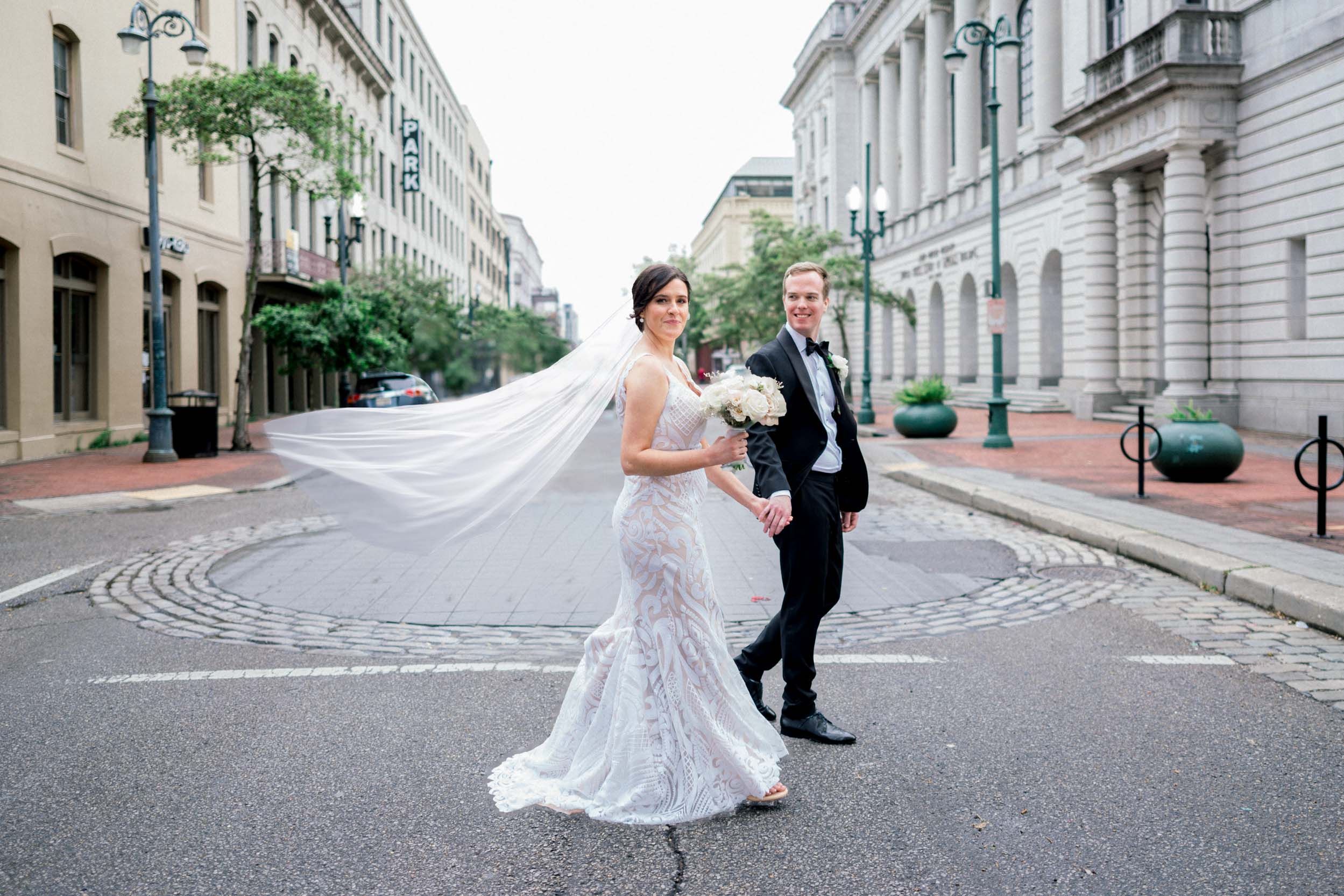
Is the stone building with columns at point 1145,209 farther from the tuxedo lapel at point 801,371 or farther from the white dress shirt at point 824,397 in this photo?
the tuxedo lapel at point 801,371

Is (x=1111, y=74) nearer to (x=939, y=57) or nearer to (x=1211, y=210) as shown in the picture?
(x=1211, y=210)

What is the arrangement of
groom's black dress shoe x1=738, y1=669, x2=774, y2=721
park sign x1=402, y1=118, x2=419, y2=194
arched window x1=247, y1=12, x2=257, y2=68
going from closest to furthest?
1. groom's black dress shoe x1=738, y1=669, x2=774, y2=721
2. arched window x1=247, y1=12, x2=257, y2=68
3. park sign x1=402, y1=118, x2=419, y2=194

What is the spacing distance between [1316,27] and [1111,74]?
18.4 feet

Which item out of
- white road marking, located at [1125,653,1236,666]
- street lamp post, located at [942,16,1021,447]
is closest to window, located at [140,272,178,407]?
street lamp post, located at [942,16,1021,447]

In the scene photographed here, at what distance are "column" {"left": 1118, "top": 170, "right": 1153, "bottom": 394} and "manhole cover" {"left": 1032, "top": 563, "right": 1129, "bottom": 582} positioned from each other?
21.4 metres

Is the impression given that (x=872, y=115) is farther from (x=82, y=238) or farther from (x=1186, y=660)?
(x=1186, y=660)

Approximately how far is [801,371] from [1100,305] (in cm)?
2667

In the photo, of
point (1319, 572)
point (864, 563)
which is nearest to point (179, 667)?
point (864, 563)

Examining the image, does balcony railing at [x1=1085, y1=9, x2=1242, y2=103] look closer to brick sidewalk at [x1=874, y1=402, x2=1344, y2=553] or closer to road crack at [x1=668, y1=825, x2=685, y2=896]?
brick sidewalk at [x1=874, y1=402, x2=1344, y2=553]

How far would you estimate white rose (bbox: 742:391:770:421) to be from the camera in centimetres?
373

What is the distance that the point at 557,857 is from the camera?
3.47m

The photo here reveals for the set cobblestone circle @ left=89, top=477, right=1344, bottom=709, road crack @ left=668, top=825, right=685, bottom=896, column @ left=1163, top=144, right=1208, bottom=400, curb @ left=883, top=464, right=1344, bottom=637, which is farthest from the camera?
column @ left=1163, top=144, right=1208, bottom=400

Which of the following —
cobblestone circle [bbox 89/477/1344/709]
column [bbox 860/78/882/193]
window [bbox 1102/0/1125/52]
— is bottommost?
cobblestone circle [bbox 89/477/1344/709]

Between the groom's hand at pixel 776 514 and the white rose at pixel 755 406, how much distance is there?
0.38 m
